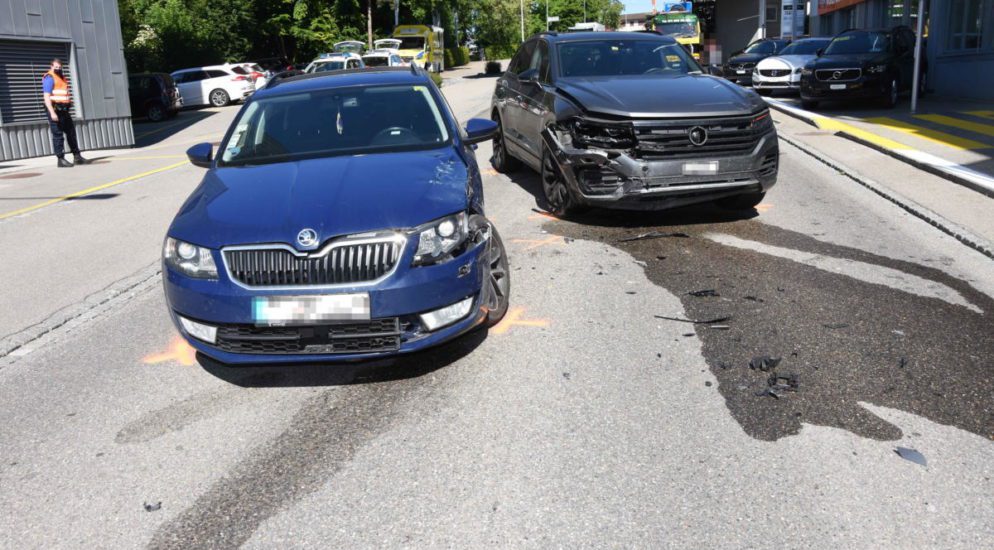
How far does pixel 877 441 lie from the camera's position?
3.91 m

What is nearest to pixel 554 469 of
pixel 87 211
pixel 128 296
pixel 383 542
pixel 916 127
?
pixel 383 542

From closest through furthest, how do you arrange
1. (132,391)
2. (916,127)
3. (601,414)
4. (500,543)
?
(500,543), (601,414), (132,391), (916,127)

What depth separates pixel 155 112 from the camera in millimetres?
29984

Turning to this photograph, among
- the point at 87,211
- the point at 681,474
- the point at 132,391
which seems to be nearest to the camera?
the point at 681,474

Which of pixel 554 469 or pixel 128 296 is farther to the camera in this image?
pixel 128 296

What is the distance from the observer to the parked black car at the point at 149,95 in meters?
29.7

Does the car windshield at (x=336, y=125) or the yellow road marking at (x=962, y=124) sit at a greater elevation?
the car windshield at (x=336, y=125)

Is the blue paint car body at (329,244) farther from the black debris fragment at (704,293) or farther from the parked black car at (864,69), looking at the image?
the parked black car at (864,69)

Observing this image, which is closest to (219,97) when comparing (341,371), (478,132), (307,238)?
(478,132)

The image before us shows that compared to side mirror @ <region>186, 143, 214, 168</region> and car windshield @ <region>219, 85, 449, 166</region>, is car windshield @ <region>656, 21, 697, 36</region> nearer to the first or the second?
car windshield @ <region>219, 85, 449, 166</region>

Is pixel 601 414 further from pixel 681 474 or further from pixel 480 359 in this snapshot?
pixel 480 359

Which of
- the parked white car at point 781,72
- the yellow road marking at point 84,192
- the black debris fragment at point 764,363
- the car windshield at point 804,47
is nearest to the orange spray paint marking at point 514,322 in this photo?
the black debris fragment at point 764,363

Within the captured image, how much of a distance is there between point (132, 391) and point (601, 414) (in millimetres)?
2610

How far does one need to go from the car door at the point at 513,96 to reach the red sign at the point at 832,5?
2472 cm
